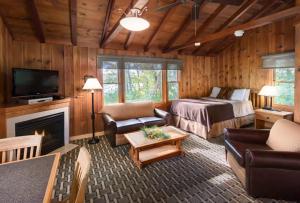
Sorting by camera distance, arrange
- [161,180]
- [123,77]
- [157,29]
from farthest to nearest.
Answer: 1. [123,77]
2. [157,29]
3. [161,180]

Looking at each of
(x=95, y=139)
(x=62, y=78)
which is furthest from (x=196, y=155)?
(x=62, y=78)

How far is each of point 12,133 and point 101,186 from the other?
5.16ft

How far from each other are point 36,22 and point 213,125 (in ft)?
14.0

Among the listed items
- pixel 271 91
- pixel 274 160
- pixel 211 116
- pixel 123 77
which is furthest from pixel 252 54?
pixel 274 160

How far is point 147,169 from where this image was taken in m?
2.84

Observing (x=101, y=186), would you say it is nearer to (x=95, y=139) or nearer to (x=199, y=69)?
(x=95, y=139)

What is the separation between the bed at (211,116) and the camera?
4.19m

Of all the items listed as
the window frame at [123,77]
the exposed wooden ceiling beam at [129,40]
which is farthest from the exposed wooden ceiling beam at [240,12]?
the exposed wooden ceiling beam at [129,40]

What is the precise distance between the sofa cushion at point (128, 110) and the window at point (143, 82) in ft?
1.74

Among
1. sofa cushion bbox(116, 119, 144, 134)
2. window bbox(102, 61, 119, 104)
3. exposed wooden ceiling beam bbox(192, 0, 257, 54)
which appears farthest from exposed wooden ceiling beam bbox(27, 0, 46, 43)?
exposed wooden ceiling beam bbox(192, 0, 257, 54)

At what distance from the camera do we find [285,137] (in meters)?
2.22

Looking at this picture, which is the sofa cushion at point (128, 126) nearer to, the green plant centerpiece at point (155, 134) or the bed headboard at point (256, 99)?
the green plant centerpiece at point (155, 134)

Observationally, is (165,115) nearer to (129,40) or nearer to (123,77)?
(123,77)

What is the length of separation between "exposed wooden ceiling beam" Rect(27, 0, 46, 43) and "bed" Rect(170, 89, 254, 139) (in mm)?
3702
